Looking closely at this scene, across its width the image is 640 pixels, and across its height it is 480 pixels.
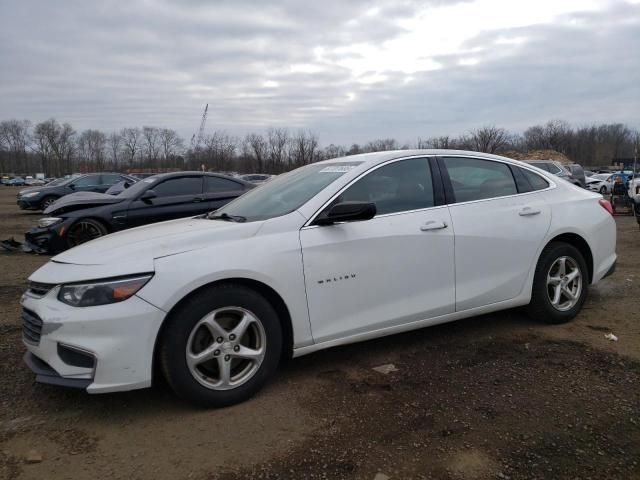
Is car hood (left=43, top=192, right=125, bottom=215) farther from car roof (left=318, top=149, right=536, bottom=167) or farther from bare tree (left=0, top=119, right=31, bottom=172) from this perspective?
bare tree (left=0, top=119, right=31, bottom=172)

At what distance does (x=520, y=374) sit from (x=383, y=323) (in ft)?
3.24

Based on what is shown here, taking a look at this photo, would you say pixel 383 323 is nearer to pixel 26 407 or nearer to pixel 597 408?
pixel 597 408

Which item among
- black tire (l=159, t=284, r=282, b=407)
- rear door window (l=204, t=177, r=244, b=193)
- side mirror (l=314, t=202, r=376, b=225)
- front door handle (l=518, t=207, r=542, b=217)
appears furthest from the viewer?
rear door window (l=204, t=177, r=244, b=193)

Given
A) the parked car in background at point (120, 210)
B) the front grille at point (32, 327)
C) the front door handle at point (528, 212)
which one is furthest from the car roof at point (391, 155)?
the parked car in background at point (120, 210)

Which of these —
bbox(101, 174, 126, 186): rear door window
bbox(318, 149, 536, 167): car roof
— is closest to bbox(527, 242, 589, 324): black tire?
bbox(318, 149, 536, 167): car roof

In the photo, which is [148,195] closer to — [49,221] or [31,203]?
[49,221]

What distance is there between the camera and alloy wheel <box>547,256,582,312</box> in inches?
170

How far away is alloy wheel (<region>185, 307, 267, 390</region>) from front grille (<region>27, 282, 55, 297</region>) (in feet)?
3.06

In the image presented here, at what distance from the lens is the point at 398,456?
2.46 meters

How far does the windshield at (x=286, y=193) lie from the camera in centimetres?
352

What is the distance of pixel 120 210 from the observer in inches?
315

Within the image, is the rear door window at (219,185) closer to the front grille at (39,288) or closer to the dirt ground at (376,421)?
the dirt ground at (376,421)

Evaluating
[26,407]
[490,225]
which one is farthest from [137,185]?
[490,225]

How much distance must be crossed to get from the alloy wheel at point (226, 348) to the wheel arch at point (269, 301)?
6.2 inches
